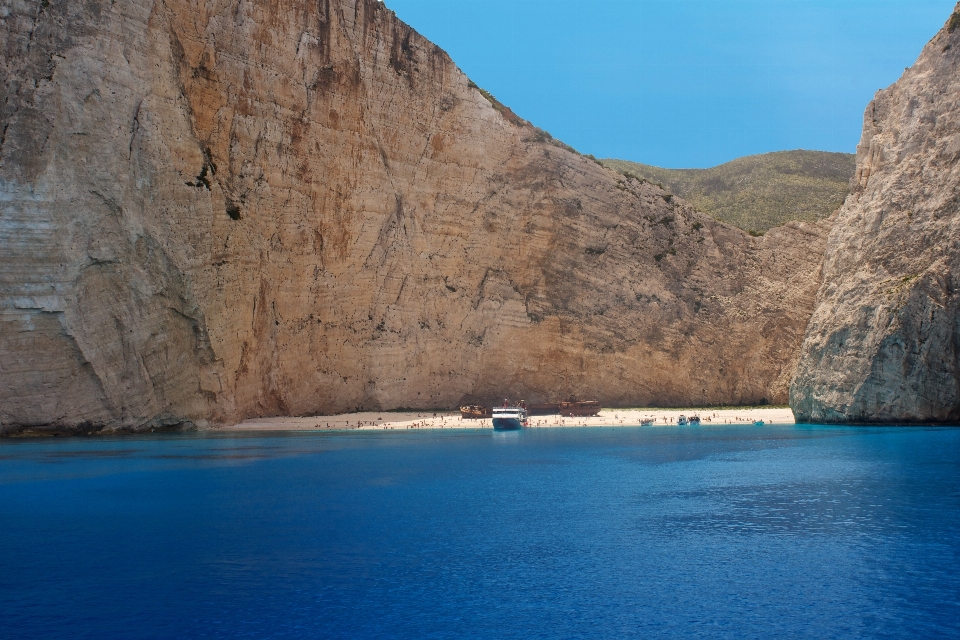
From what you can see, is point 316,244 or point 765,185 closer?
point 316,244

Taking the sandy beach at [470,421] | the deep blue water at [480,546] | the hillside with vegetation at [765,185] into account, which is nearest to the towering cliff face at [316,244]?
the sandy beach at [470,421]

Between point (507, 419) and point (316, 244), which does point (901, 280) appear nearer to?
point (507, 419)

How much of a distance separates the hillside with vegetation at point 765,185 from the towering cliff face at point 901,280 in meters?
12.1

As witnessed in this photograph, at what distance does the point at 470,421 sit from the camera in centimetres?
3925

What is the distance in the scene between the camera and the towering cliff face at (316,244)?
29828 millimetres

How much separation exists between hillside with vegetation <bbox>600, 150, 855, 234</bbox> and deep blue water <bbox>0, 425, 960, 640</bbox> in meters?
30.7

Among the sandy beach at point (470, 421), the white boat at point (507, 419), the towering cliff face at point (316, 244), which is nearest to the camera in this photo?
the towering cliff face at point (316, 244)

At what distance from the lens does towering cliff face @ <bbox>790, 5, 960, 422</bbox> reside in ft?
107

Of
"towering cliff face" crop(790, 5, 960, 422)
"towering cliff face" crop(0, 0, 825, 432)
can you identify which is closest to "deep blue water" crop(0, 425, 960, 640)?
"towering cliff face" crop(0, 0, 825, 432)

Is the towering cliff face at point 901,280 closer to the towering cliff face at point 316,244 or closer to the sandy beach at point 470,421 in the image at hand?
the sandy beach at point 470,421

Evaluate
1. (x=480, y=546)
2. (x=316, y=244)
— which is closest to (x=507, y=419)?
(x=316, y=244)

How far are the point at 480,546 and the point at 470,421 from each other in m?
24.5

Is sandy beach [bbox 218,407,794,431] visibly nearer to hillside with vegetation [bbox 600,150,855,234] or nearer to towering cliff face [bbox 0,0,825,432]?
towering cliff face [bbox 0,0,825,432]

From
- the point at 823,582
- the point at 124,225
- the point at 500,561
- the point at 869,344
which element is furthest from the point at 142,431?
the point at 869,344
